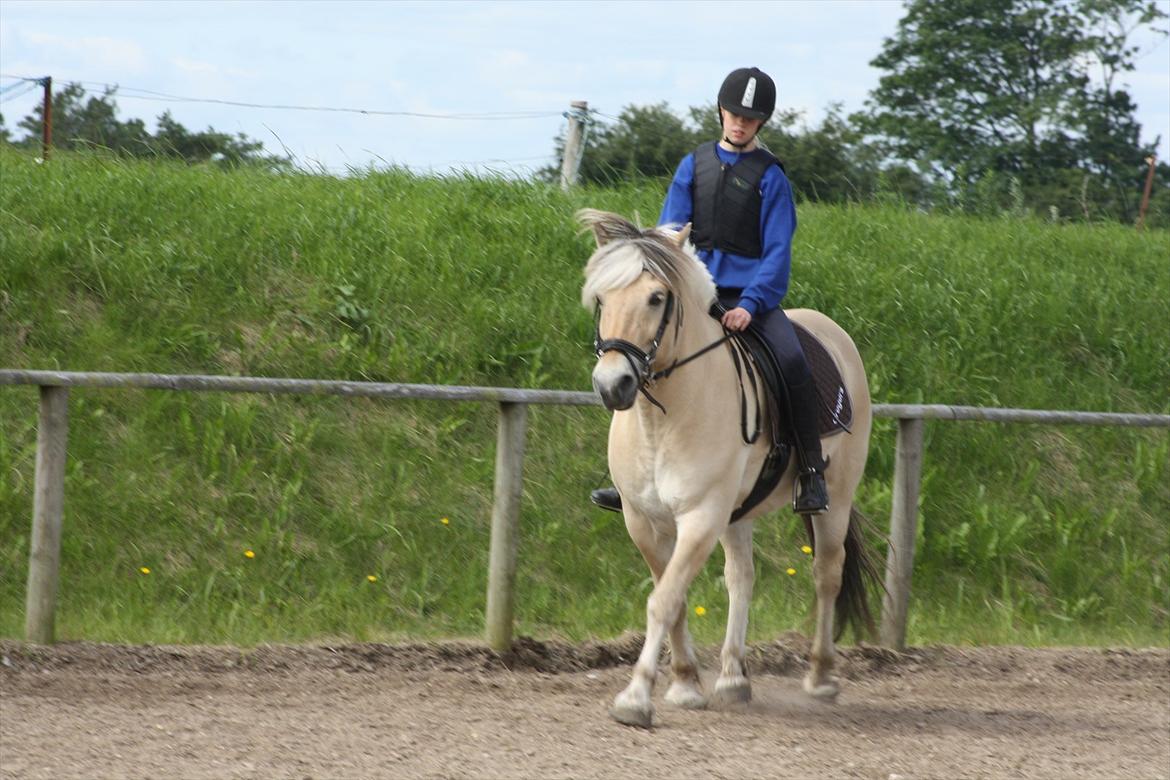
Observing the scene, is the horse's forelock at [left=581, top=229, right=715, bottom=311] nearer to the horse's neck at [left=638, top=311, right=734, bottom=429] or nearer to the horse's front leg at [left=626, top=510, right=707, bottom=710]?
the horse's neck at [left=638, top=311, right=734, bottom=429]

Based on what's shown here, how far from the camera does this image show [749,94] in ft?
18.1

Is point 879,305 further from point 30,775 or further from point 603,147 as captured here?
point 603,147

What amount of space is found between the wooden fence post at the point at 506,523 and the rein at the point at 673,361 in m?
1.38

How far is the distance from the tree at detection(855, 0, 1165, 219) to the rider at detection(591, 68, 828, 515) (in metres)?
28.0

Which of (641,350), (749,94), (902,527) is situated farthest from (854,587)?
(749,94)

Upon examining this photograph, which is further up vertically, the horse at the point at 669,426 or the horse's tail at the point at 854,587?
the horse at the point at 669,426

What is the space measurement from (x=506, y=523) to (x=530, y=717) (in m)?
1.45

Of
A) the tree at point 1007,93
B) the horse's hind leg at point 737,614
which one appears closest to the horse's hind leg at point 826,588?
the horse's hind leg at point 737,614

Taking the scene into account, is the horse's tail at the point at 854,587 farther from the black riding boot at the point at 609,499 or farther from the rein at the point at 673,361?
the rein at the point at 673,361

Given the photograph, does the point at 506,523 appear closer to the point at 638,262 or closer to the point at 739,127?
the point at 638,262

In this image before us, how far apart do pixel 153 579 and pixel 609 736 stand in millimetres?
3076

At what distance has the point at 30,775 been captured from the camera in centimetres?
415

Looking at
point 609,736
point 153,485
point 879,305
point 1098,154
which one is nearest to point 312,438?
point 153,485

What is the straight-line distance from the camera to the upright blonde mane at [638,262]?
495 centimetres
